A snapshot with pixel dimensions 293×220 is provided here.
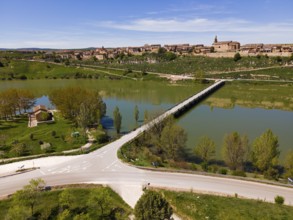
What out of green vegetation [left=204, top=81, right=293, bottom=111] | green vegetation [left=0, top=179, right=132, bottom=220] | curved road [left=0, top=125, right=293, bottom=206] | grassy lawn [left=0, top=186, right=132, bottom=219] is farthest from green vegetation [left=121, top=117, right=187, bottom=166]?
green vegetation [left=204, top=81, right=293, bottom=111]

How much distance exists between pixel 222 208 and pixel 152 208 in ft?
21.2

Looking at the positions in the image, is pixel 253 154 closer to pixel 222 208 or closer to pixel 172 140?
pixel 172 140

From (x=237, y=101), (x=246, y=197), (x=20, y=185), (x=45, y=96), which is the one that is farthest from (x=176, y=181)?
(x=45, y=96)

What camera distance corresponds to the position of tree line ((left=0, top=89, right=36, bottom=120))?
51.1 m

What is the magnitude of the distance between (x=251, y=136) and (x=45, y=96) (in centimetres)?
6624

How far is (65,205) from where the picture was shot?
21766 mm

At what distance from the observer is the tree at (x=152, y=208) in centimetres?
1730

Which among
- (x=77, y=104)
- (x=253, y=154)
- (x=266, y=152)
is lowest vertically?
(x=253, y=154)

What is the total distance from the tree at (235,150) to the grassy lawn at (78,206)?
13431mm

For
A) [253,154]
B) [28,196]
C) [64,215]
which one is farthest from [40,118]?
[253,154]

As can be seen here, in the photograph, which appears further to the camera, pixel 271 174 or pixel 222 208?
pixel 271 174

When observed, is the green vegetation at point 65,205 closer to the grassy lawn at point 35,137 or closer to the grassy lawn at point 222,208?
the grassy lawn at point 222,208

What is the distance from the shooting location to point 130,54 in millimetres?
188875

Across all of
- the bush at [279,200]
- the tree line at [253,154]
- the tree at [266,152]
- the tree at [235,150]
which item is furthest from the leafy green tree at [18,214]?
the tree at [266,152]
